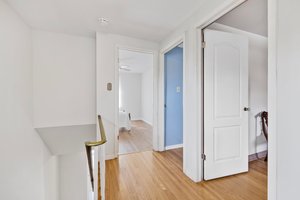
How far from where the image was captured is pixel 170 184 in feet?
6.21

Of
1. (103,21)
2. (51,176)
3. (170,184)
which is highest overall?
(103,21)

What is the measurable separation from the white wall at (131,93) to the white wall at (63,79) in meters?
3.74

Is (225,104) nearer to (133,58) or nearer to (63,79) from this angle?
(63,79)

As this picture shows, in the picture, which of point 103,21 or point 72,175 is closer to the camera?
point 103,21

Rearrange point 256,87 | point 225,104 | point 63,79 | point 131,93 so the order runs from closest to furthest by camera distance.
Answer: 1. point 225,104
2. point 256,87
3. point 63,79
4. point 131,93

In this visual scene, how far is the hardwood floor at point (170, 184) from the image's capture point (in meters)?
1.67

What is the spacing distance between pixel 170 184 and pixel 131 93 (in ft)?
17.7

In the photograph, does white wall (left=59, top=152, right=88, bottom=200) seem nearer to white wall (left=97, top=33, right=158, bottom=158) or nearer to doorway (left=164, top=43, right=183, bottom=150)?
white wall (left=97, top=33, right=158, bottom=158)

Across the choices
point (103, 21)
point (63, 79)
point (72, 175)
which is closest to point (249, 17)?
point (103, 21)

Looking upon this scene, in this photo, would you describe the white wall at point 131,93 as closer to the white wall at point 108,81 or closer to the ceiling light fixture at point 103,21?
the white wall at point 108,81

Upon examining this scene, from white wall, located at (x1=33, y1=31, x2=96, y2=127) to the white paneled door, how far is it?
2.31 metres
